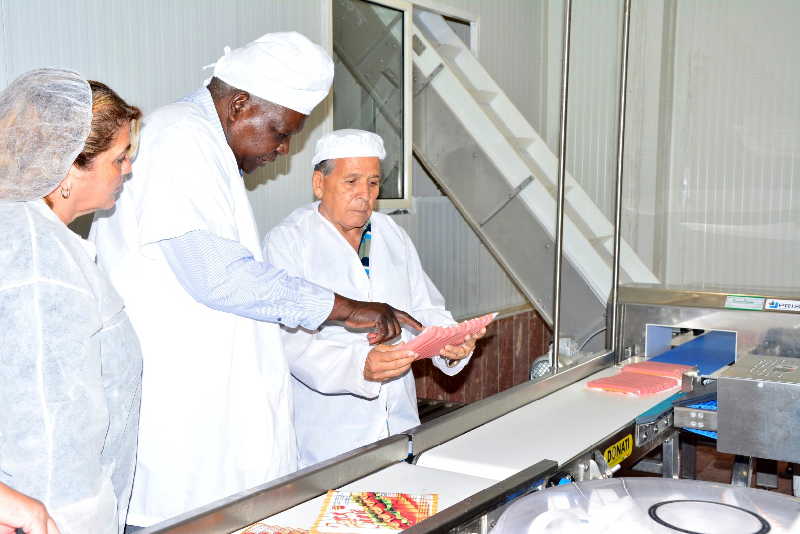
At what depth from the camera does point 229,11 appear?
312 cm

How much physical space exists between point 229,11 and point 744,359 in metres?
2.17

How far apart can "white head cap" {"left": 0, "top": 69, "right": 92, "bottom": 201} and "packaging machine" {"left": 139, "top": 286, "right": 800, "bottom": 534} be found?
0.59m

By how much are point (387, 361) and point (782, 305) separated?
136cm

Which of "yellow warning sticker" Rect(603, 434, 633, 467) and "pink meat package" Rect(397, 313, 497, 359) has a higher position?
"pink meat package" Rect(397, 313, 497, 359)

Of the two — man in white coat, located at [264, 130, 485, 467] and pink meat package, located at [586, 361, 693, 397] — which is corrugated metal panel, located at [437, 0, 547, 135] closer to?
man in white coat, located at [264, 130, 485, 467]

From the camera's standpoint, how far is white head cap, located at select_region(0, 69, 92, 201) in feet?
4.22

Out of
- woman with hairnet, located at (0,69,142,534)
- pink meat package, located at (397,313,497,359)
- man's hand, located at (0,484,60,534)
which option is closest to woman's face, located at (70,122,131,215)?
woman with hairnet, located at (0,69,142,534)

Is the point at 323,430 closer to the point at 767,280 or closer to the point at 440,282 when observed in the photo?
the point at 440,282

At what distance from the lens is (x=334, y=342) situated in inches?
93.0

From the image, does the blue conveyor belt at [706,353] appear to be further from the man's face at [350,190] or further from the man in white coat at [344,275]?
the man's face at [350,190]

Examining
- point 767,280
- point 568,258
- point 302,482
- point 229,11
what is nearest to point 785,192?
point 767,280

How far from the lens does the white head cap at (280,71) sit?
1920 millimetres

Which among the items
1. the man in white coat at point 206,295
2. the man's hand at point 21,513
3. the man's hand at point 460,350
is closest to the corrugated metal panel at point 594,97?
the man's hand at point 460,350

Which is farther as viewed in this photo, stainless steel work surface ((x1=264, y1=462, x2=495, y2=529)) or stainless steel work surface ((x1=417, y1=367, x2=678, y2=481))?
stainless steel work surface ((x1=417, y1=367, x2=678, y2=481))
